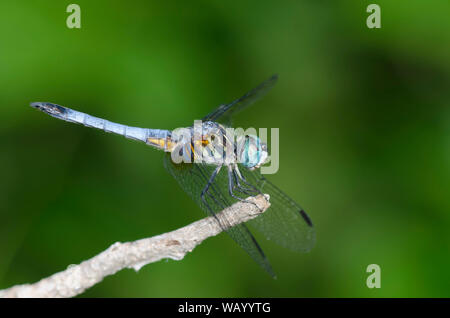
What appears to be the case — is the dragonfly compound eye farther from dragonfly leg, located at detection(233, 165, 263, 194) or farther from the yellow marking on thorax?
the yellow marking on thorax

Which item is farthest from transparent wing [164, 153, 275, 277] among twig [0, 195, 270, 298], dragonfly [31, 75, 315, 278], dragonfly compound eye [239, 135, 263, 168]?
twig [0, 195, 270, 298]

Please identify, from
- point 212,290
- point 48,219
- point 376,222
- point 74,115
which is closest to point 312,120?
point 376,222

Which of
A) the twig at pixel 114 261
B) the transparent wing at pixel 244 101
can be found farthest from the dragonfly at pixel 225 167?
the twig at pixel 114 261

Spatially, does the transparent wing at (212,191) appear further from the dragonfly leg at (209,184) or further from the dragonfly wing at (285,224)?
the dragonfly wing at (285,224)

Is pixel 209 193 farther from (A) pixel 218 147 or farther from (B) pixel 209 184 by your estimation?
(A) pixel 218 147

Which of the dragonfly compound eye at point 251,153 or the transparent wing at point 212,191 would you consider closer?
the transparent wing at point 212,191

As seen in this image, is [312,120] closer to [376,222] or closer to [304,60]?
[304,60]

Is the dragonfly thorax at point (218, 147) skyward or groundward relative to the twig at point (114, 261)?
skyward
